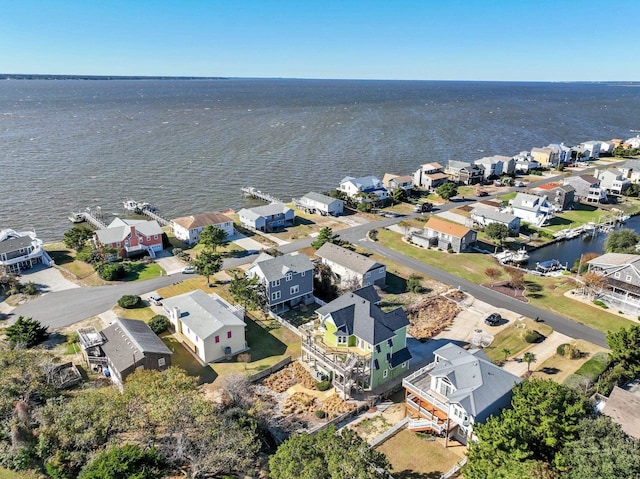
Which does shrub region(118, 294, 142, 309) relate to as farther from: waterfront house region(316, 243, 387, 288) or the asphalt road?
waterfront house region(316, 243, 387, 288)

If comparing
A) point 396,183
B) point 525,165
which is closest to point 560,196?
point 525,165

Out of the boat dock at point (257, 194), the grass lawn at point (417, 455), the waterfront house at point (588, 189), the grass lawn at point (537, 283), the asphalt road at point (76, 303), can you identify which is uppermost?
the waterfront house at point (588, 189)

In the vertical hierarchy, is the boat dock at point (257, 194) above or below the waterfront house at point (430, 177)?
below

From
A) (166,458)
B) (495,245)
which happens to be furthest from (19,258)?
(495,245)

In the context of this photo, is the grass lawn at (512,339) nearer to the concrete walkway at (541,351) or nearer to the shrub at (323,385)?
the concrete walkway at (541,351)

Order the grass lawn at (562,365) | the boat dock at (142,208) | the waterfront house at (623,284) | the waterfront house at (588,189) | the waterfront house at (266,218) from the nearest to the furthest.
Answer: the grass lawn at (562,365)
the waterfront house at (623,284)
the waterfront house at (266,218)
the boat dock at (142,208)
the waterfront house at (588,189)

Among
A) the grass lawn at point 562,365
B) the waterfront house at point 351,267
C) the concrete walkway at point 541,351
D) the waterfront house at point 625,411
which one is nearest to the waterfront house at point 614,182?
the concrete walkway at point 541,351
